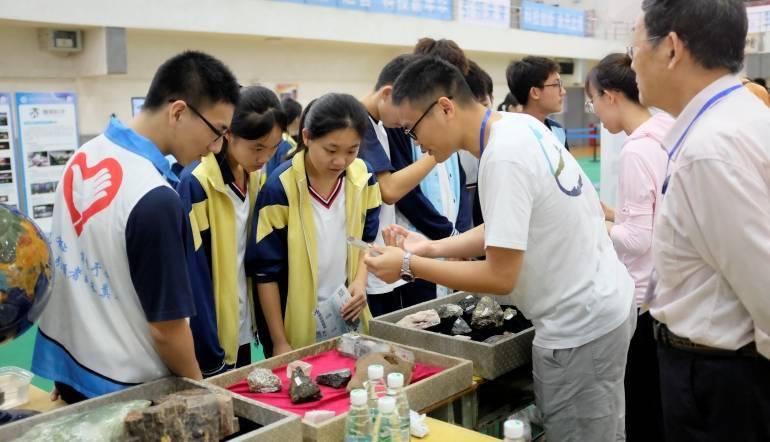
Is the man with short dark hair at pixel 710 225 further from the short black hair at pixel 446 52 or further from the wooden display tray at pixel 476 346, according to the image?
the short black hair at pixel 446 52

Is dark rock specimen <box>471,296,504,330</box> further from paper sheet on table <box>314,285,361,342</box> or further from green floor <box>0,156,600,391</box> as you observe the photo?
green floor <box>0,156,600,391</box>

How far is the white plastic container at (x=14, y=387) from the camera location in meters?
1.77

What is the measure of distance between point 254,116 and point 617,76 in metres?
1.25

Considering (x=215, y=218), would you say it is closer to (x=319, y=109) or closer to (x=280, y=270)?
(x=280, y=270)

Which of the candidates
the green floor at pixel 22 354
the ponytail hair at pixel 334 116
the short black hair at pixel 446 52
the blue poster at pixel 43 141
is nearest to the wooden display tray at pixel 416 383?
the ponytail hair at pixel 334 116

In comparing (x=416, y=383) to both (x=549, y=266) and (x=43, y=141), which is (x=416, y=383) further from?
(x=43, y=141)

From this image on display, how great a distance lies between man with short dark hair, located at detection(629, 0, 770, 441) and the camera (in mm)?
1260

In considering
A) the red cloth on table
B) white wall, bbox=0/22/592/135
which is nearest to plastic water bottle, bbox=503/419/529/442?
the red cloth on table

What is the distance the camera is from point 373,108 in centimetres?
255

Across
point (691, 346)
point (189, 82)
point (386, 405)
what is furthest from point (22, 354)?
point (691, 346)

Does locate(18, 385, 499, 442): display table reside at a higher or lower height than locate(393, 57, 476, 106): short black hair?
lower

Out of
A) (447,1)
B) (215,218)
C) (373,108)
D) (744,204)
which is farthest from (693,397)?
(447,1)

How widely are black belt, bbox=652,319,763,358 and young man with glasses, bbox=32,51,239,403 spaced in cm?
101

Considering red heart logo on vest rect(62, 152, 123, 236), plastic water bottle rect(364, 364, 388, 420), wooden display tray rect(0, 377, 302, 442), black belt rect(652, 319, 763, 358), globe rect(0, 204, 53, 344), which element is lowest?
wooden display tray rect(0, 377, 302, 442)
